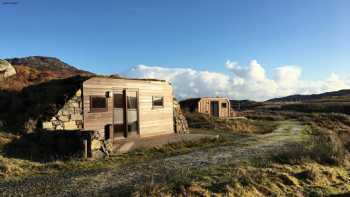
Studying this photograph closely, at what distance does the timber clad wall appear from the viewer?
16906 millimetres

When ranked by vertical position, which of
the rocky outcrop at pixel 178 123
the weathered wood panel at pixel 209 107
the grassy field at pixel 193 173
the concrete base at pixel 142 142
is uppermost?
the weathered wood panel at pixel 209 107

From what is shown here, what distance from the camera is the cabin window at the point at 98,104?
17016 mm

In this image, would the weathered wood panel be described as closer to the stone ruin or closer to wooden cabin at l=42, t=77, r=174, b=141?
wooden cabin at l=42, t=77, r=174, b=141

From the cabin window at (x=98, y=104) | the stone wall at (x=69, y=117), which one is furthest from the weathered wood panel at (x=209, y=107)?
the stone wall at (x=69, y=117)

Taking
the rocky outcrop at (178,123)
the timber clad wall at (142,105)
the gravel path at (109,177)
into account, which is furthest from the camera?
the rocky outcrop at (178,123)

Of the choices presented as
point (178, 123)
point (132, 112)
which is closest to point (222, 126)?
point (178, 123)

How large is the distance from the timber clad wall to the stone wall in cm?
28

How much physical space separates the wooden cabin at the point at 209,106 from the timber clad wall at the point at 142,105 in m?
16.5

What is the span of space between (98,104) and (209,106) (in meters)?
24.6

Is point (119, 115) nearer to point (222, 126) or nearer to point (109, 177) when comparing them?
point (109, 177)

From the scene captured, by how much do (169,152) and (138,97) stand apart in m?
4.72

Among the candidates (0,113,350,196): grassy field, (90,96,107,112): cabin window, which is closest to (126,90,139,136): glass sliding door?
(90,96,107,112): cabin window

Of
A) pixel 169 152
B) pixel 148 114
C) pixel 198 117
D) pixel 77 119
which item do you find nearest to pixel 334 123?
pixel 198 117

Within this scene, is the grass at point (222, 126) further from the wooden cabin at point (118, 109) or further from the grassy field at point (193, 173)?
the grassy field at point (193, 173)
